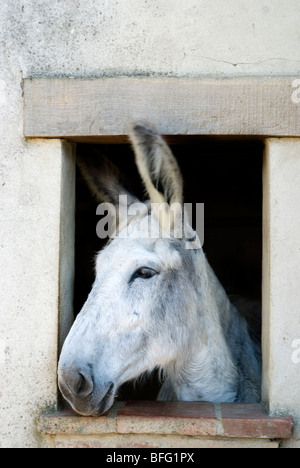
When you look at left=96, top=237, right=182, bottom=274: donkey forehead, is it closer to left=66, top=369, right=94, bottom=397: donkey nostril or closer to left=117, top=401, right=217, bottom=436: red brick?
left=66, top=369, right=94, bottom=397: donkey nostril

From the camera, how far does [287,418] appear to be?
7.75 ft

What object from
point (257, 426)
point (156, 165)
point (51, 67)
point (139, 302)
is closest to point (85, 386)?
point (139, 302)

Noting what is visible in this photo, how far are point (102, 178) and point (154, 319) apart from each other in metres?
0.91

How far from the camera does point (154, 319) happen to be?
2.43m

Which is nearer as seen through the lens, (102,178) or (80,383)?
(80,383)

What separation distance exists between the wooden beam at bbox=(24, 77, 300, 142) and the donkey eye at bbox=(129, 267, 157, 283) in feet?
2.08

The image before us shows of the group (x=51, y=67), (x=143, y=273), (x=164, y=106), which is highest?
(x=51, y=67)

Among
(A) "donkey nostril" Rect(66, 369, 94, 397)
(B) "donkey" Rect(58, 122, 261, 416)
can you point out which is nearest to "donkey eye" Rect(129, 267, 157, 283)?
(B) "donkey" Rect(58, 122, 261, 416)

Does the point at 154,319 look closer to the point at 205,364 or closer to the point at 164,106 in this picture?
the point at 205,364

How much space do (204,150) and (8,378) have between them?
89.4 inches

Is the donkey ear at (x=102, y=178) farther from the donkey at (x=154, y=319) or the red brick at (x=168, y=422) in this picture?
the red brick at (x=168, y=422)
